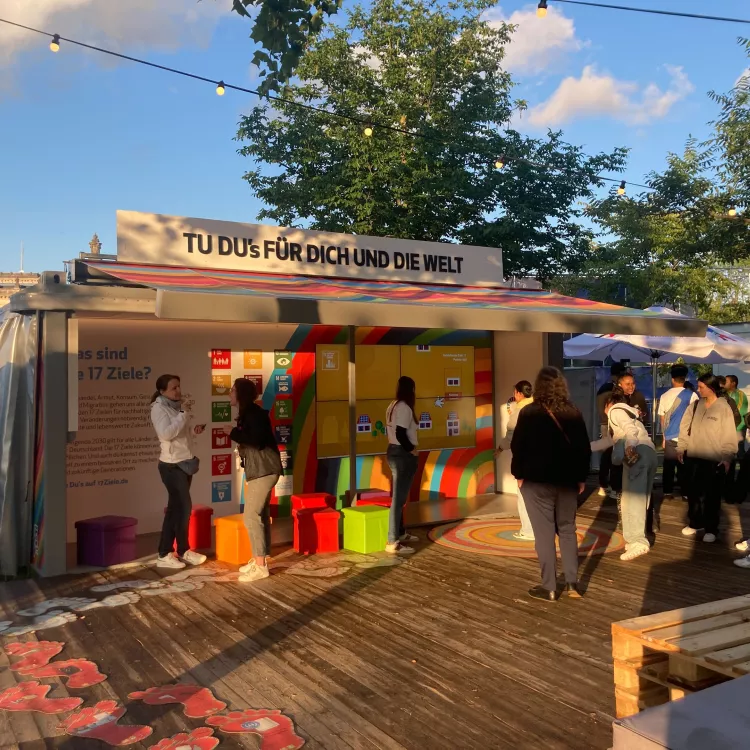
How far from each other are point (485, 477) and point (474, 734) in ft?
22.6

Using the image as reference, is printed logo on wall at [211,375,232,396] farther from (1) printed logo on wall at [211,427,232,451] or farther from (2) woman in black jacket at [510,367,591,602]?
(2) woman in black jacket at [510,367,591,602]

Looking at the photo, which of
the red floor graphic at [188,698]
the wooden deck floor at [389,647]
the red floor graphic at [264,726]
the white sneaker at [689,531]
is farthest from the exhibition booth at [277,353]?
the red floor graphic at [264,726]

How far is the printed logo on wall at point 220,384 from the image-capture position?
324 inches

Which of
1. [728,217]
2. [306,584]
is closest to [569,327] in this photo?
[306,584]

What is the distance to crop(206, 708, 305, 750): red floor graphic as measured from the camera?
11.0ft

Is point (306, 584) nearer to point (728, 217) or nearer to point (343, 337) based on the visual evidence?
point (343, 337)

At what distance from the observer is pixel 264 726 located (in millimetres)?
3508

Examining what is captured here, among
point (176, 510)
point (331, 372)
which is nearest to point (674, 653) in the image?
point (176, 510)

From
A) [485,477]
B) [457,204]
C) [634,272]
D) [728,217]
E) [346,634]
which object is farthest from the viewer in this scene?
[634,272]

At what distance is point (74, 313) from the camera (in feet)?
21.5

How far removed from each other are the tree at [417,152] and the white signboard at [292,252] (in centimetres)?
892

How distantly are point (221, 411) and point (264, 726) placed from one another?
5.09 m

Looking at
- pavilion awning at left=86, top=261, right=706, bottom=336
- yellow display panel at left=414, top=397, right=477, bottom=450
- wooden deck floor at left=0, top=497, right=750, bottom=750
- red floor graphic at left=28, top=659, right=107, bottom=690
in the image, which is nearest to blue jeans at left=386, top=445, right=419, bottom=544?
wooden deck floor at left=0, top=497, right=750, bottom=750

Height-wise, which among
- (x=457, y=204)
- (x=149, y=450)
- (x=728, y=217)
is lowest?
(x=149, y=450)
